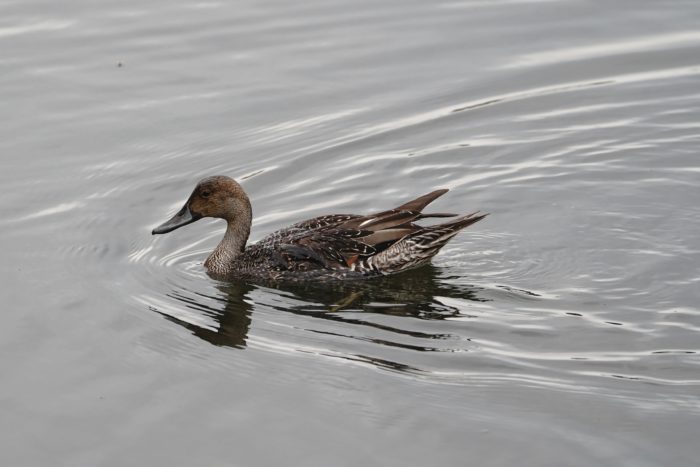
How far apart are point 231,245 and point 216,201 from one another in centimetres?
42

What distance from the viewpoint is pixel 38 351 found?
9039 millimetres

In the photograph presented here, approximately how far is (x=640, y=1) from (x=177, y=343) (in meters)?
8.97

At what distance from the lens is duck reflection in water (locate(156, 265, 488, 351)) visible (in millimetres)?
9555

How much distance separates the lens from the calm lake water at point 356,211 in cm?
786

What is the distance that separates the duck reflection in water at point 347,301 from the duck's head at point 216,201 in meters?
0.73

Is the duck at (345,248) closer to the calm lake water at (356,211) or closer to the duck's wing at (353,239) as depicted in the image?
the duck's wing at (353,239)

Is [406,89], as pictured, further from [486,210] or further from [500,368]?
[500,368]

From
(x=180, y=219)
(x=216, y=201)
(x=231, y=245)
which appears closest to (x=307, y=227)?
(x=231, y=245)

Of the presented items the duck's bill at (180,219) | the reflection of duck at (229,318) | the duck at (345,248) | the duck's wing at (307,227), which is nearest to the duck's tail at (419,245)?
the duck at (345,248)

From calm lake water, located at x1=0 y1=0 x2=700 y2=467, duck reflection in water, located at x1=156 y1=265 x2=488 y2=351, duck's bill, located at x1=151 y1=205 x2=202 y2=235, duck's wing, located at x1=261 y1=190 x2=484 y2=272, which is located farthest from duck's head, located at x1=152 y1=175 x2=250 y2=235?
duck reflection in water, located at x1=156 y1=265 x2=488 y2=351

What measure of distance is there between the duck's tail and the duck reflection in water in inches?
5.7

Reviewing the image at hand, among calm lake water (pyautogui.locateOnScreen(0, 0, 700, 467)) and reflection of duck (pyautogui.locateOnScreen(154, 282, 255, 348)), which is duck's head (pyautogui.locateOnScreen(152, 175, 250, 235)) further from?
reflection of duck (pyautogui.locateOnScreen(154, 282, 255, 348))

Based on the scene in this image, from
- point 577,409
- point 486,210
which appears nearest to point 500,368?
point 577,409

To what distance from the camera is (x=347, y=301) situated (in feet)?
33.5
